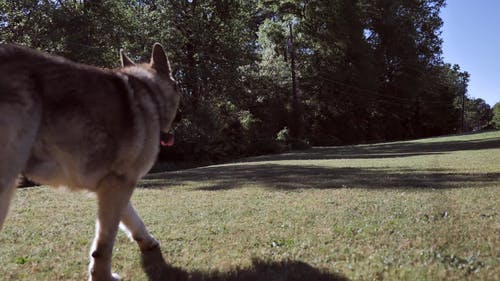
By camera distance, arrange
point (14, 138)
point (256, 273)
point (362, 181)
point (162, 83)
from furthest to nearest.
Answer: point (362, 181) < point (162, 83) < point (256, 273) < point (14, 138)

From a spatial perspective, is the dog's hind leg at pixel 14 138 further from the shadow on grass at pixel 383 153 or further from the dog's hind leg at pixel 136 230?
the shadow on grass at pixel 383 153

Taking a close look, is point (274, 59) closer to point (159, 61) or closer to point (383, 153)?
point (383, 153)

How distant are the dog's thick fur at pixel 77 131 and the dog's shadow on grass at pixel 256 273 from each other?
499 millimetres

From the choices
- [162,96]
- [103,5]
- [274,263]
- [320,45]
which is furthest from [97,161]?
[320,45]

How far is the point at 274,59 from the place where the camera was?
45.6 metres

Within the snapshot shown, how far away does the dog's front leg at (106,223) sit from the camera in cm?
340

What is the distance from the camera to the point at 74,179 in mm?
3334

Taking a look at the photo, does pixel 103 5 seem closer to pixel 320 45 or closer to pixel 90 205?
pixel 90 205

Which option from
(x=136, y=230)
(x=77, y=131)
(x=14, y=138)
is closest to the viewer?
(x=14, y=138)

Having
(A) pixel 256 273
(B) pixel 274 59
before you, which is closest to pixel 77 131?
(A) pixel 256 273

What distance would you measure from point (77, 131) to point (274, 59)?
43537 mm

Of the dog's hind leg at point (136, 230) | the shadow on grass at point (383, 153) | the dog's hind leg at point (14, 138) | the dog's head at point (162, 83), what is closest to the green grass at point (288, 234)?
the dog's hind leg at point (136, 230)

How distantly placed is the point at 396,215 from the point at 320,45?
154ft

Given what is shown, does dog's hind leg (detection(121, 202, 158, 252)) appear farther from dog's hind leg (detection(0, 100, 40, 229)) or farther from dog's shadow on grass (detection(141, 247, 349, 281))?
dog's hind leg (detection(0, 100, 40, 229))
